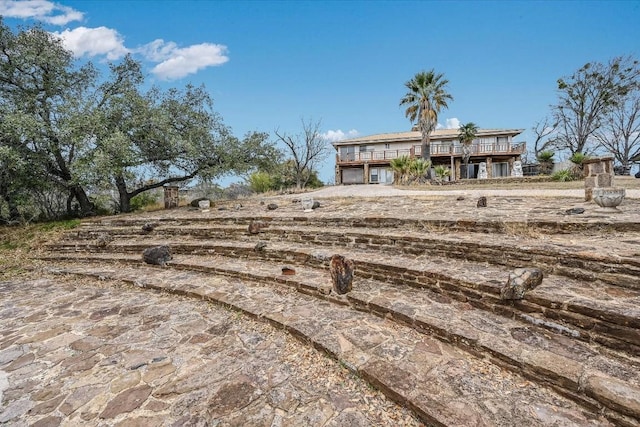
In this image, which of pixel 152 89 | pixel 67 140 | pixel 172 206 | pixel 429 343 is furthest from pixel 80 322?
pixel 152 89

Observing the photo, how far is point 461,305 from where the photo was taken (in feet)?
10.1

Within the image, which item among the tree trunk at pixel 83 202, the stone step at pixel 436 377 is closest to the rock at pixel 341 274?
the stone step at pixel 436 377

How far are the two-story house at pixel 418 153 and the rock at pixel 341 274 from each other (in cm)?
1985

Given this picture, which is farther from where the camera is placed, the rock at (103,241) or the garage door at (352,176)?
the garage door at (352,176)

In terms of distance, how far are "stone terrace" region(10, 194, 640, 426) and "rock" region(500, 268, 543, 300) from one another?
9 cm

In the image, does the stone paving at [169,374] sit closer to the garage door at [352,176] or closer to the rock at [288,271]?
the rock at [288,271]

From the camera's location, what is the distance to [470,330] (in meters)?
2.56

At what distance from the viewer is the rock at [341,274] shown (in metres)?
3.58

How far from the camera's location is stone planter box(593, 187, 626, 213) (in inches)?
199

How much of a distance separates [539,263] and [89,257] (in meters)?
8.83

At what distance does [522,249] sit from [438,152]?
72.4 feet

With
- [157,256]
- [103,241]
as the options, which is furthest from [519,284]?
[103,241]

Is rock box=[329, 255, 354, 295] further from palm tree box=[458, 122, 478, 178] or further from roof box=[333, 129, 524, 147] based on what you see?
roof box=[333, 129, 524, 147]

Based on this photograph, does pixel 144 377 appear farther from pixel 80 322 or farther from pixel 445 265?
pixel 445 265
